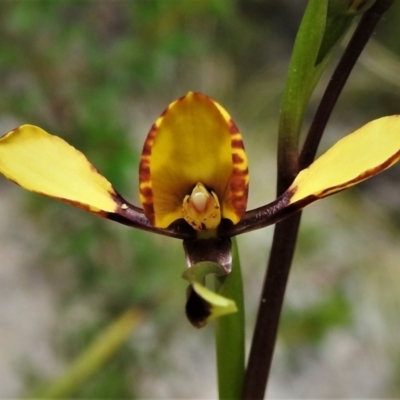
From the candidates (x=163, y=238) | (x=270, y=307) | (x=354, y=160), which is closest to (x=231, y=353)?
(x=270, y=307)

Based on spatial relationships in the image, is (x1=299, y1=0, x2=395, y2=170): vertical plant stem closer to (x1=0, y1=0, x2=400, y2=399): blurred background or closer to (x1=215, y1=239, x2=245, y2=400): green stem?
(x1=215, y1=239, x2=245, y2=400): green stem

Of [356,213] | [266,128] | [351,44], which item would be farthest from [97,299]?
[351,44]

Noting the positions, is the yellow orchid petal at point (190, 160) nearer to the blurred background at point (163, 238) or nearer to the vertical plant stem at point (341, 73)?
the vertical plant stem at point (341, 73)

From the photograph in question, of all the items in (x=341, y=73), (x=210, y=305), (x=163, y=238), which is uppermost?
(x=163, y=238)

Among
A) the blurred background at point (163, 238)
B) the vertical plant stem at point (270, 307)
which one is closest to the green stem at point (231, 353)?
the vertical plant stem at point (270, 307)

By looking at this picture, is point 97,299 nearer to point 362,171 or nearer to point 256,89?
point 256,89

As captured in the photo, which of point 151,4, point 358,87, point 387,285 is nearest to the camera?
point 151,4

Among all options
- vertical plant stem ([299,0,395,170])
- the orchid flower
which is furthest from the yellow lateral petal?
vertical plant stem ([299,0,395,170])

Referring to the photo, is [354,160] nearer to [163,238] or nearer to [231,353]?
[231,353]
